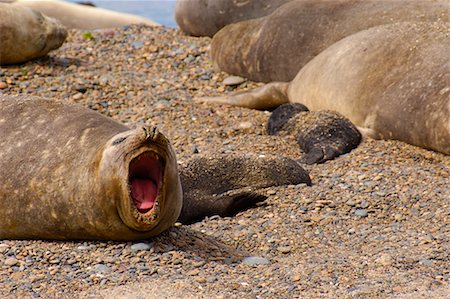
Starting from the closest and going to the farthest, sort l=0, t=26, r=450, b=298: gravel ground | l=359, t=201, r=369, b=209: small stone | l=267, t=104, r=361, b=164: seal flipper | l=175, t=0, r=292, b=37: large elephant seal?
1. l=0, t=26, r=450, b=298: gravel ground
2. l=359, t=201, r=369, b=209: small stone
3. l=267, t=104, r=361, b=164: seal flipper
4. l=175, t=0, r=292, b=37: large elephant seal

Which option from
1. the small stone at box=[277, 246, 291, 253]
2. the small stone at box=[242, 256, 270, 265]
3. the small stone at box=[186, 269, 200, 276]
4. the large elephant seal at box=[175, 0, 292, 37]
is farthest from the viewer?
the large elephant seal at box=[175, 0, 292, 37]

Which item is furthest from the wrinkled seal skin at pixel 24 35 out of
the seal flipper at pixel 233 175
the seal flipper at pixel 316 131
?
the seal flipper at pixel 233 175

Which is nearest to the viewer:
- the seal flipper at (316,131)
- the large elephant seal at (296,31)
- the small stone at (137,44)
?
the seal flipper at (316,131)

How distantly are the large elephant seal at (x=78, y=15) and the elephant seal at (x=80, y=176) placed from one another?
8.24 m

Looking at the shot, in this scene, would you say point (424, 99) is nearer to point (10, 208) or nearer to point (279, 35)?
point (279, 35)

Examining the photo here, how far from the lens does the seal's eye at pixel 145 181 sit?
395 centimetres

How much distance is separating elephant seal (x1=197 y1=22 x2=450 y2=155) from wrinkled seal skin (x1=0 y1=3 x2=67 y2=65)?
179 centimetres

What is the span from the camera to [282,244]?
4.43 m

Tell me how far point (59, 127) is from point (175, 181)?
0.75 meters

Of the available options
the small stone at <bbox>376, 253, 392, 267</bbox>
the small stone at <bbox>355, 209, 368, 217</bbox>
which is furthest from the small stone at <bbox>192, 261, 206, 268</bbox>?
the small stone at <bbox>355, 209, 368, 217</bbox>

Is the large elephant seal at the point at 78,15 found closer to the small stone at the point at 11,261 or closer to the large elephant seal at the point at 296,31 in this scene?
the large elephant seal at the point at 296,31

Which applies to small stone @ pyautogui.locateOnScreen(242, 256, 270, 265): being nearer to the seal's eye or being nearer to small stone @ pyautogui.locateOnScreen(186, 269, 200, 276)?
small stone @ pyautogui.locateOnScreen(186, 269, 200, 276)

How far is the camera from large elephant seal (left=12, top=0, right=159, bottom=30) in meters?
12.9

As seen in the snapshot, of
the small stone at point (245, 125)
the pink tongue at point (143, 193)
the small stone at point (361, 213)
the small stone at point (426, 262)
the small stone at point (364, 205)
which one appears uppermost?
the pink tongue at point (143, 193)
